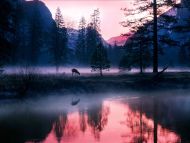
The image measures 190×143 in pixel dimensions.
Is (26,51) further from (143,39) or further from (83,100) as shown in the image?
(83,100)

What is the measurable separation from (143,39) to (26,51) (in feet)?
192

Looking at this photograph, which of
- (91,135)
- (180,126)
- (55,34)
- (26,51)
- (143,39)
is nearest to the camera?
(91,135)

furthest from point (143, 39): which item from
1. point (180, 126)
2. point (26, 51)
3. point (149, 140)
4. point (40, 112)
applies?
point (26, 51)

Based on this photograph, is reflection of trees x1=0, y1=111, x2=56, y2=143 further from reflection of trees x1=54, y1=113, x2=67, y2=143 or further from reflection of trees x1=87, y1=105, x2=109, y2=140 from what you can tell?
A: reflection of trees x1=87, y1=105, x2=109, y2=140

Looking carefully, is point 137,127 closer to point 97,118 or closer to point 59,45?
point 97,118

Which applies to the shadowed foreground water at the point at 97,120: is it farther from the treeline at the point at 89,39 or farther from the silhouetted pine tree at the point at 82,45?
the silhouetted pine tree at the point at 82,45

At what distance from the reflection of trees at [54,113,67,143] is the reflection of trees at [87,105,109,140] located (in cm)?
125

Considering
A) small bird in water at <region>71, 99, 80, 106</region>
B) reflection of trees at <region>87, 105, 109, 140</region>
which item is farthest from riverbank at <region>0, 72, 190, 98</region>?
reflection of trees at <region>87, 105, 109, 140</region>

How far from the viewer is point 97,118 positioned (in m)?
19.1

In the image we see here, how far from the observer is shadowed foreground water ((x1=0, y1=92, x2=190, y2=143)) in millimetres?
14367

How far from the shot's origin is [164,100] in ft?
85.3

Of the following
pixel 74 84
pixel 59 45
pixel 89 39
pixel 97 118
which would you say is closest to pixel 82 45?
pixel 89 39

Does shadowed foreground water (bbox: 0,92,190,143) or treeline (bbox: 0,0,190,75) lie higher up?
treeline (bbox: 0,0,190,75)

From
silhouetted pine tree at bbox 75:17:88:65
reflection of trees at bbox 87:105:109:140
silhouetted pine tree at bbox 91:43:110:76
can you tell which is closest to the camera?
reflection of trees at bbox 87:105:109:140
